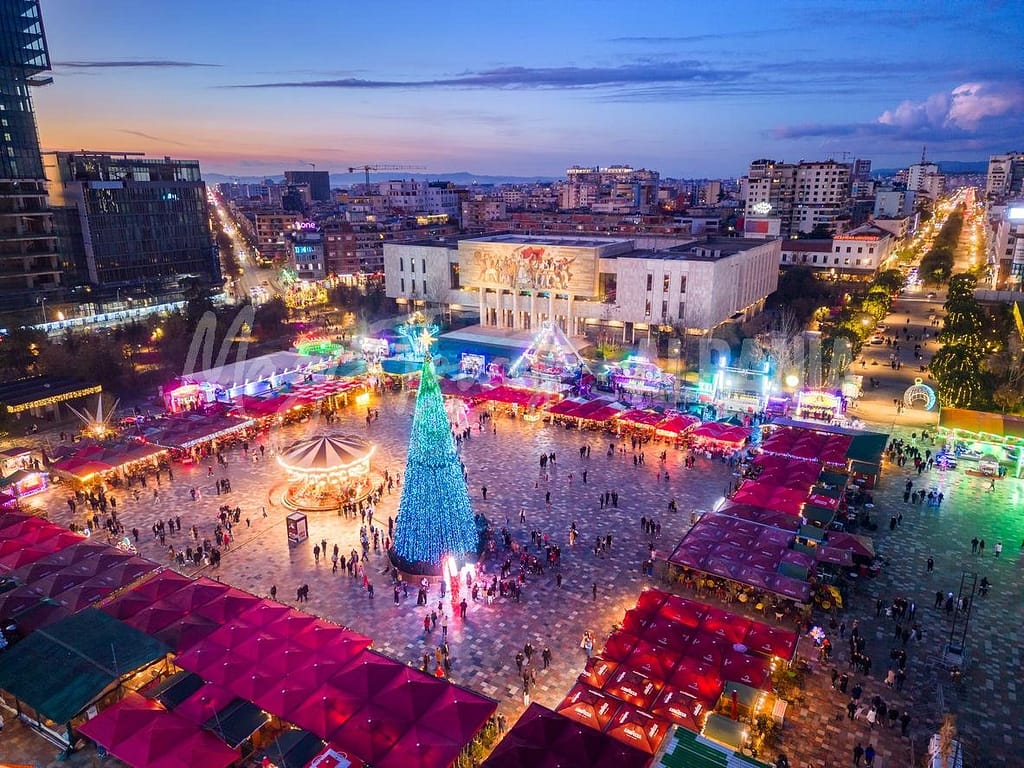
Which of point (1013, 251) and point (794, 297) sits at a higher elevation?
point (1013, 251)

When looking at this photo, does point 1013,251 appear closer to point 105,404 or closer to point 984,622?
point 984,622

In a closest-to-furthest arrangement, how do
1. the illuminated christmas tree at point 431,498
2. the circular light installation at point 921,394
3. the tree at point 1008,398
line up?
the illuminated christmas tree at point 431,498
the tree at point 1008,398
the circular light installation at point 921,394

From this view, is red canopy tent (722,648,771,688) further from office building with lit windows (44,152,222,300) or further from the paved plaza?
office building with lit windows (44,152,222,300)

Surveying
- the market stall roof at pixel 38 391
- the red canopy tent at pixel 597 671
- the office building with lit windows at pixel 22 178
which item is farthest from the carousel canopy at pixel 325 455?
the office building with lit windows at pixel 22 178

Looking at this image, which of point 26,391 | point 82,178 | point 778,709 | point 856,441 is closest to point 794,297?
point 856,441

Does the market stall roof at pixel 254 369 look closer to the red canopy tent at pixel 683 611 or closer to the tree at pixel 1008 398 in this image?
the red canopy tent at pixel 683 611
